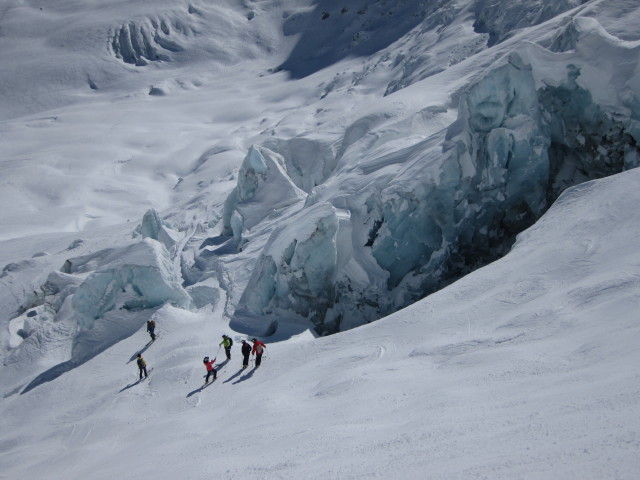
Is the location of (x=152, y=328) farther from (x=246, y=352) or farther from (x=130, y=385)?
(x=246, y=352)

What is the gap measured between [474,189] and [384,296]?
422 centimetres

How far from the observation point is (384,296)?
667 inches

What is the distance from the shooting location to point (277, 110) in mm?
54719

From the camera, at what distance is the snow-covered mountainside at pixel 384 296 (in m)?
7.30

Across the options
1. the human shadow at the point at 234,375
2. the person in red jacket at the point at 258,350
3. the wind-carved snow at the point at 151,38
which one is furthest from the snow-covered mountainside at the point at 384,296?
the wind-carved snow at the point at 151,38

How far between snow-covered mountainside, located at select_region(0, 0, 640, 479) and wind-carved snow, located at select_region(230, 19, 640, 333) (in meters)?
Result: 0.06

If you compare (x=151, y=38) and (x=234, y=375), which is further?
(x=151, y=38)

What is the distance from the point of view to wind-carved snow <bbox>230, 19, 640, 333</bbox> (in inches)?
643

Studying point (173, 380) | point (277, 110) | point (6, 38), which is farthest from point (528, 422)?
point (6, 38)

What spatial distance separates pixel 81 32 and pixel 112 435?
80.1 meters

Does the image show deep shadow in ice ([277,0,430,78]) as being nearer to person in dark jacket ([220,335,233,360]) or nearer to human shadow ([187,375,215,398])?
person in dark jacket ([220,335,233,360])

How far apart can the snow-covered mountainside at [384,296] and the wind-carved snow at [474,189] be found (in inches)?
2.5

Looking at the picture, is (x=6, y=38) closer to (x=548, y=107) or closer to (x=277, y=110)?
(x=277, y=110)

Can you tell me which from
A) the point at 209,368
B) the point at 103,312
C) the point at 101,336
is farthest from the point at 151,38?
the point at 209,368
